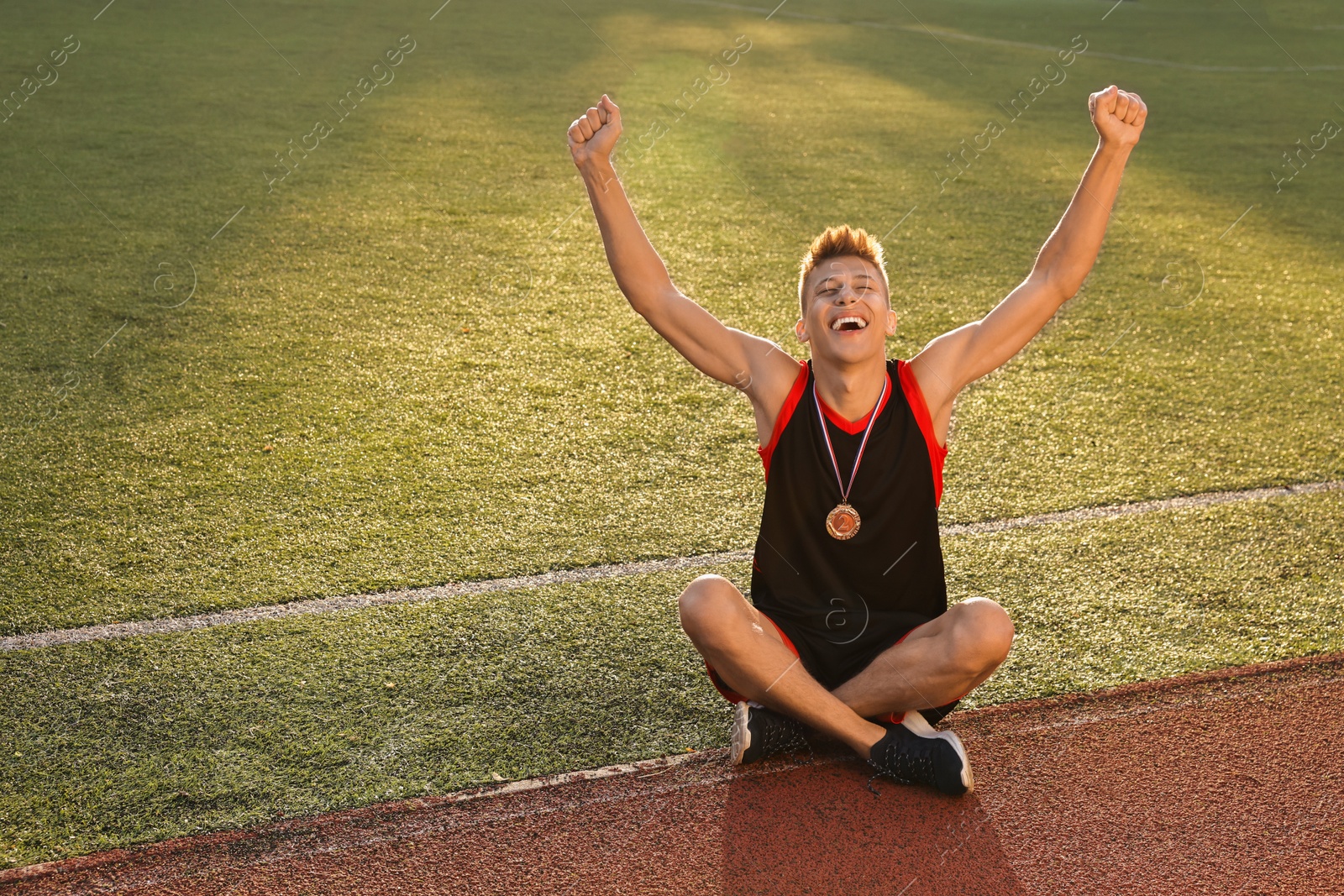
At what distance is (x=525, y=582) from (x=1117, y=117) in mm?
2129

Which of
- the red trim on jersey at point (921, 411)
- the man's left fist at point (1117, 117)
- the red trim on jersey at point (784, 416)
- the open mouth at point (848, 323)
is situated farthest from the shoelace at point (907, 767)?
the man's left fist at point (1117, 117)

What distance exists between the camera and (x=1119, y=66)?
14.7 metres

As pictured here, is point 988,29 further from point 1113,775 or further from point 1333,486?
point 1113,775

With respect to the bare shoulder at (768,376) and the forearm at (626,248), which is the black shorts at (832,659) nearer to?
the bare shoulder at (768,376)

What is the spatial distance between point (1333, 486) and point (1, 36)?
13.3 metres

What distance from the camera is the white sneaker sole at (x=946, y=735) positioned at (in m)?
2.67

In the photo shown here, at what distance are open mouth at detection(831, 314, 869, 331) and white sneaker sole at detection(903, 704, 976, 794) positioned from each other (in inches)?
37.6

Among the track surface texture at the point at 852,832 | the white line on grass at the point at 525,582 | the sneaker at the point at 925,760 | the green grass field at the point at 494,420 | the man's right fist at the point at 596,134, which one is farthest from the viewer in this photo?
the white line on grass at the point at 525,582

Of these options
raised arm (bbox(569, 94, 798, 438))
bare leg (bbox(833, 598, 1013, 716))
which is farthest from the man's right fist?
bare leg (bbox(833, 598, 1013, 716))

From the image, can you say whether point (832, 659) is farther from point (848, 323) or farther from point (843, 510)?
point (848, 323)

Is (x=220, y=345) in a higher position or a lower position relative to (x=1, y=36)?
lower

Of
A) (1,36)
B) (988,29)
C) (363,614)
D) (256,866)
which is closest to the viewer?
(256,866)

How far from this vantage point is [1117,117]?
264 cm

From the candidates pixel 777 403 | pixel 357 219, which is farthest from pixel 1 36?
pixel 777 403
